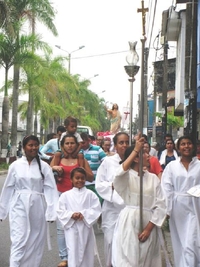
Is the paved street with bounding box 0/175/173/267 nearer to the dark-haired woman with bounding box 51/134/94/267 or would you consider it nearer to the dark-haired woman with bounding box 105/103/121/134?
the dark-haired woman with bounding box 51/134/94/267

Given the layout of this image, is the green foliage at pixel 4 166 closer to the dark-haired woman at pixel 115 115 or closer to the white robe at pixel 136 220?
the dark-haired woman at pixel 115 115

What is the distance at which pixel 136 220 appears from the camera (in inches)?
200

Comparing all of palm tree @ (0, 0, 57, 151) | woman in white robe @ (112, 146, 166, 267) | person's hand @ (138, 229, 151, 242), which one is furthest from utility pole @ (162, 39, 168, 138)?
person's hand @ (138, 229, 151, 242)

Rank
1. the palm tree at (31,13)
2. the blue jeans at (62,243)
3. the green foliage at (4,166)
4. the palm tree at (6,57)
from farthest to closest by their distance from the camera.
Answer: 1. the palm tree at (31,13)
2. the palm tree at (6,57)
3. the green foliage at (4,166)
4. the blue jeans at (62,243)

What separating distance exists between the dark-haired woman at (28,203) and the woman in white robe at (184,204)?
4.57ft

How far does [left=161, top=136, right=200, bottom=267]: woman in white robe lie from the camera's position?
6.11 m

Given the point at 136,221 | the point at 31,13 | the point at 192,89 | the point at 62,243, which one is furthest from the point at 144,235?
the point at 31,13

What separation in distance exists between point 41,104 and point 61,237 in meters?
31.2

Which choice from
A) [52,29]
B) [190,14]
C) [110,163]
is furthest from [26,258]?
[52,29]

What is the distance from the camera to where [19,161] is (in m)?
6.27

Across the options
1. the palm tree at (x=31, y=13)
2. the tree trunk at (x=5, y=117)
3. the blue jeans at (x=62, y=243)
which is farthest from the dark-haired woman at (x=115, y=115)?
the tree trunk at (x=5, y=117)

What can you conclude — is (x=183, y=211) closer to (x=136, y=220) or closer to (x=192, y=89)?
(x=136, y=220)

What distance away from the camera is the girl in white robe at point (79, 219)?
247 inches

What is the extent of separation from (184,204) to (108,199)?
946 millimetres
